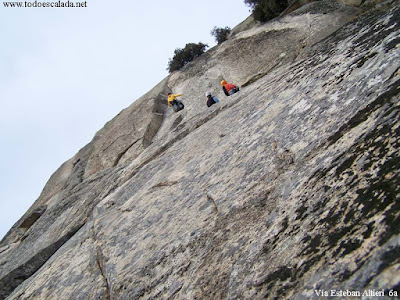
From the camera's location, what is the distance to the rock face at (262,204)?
3.47 metres

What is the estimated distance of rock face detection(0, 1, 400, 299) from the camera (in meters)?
3.47

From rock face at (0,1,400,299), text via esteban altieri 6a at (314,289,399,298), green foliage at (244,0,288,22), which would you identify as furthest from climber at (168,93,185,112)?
text via esteban altieri 6a at (314,289,399,298)

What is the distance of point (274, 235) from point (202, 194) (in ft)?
6.94

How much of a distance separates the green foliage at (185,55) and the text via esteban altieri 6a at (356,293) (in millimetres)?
19236

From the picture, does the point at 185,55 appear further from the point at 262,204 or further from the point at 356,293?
the point at 356,293

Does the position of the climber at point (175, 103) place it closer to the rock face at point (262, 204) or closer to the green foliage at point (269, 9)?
the rock face at point (262, 204)

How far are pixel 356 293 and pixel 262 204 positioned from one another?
6.54 feet

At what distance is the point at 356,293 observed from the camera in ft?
9.52

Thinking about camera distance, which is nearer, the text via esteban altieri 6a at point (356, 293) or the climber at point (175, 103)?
the text via esteban altieri 6a at point (356, 293)

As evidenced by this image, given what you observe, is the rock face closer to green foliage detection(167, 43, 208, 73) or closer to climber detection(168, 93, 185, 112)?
climber detection(168, 93, 185, 112)

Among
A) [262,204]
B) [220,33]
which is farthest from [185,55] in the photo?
[262,204]

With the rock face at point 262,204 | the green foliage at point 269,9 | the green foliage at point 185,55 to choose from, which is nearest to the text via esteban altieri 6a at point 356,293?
the rock face at point 262,204

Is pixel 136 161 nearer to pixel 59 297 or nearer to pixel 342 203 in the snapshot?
pixel 59 297

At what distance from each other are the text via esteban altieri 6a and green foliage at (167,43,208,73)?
19236 mm
